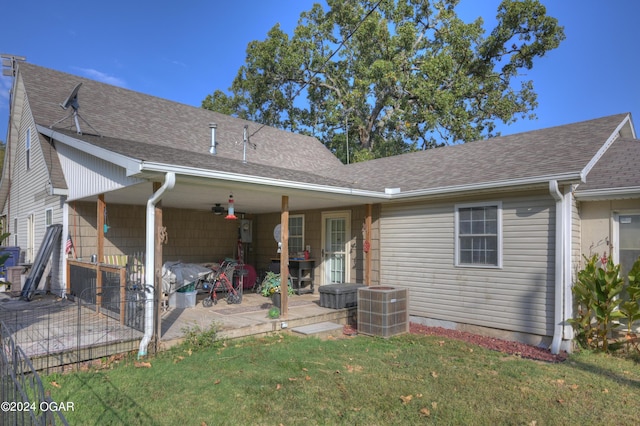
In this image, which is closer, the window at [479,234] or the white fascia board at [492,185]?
the white fascia board at [492,185]

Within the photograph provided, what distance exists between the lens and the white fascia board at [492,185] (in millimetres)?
6129

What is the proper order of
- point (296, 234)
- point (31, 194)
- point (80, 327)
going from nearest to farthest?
point (80, 327) → point (296, 234) → point (31, 194)

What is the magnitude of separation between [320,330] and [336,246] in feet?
11.0

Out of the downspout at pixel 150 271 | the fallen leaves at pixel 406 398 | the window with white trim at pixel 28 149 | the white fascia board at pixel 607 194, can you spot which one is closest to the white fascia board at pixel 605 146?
the white fascia board at pixel 607 194

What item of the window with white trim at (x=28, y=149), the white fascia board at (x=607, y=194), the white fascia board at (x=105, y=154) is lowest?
the white fascia board at (x=607, y=194)

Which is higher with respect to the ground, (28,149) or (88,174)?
(28,149)

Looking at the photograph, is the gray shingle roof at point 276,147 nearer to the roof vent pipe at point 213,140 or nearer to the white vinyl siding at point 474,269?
the roof vent pipe at point 213,140

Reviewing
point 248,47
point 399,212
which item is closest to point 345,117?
point 248,47

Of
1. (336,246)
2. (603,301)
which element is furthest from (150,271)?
(603,301)

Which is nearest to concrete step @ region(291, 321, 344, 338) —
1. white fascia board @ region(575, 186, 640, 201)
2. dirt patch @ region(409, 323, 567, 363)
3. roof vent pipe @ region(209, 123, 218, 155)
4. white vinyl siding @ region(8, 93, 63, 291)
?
dirt patch @ region(409, 323, 567, 363)

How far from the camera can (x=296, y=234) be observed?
1144 centimetres

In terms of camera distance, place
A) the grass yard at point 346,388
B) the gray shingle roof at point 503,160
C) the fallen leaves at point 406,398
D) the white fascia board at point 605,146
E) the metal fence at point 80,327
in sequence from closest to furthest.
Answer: the grass yard at point 346,388 < the fallen leaves at point 406,398 < the metal fence at point 80,327 < the white fascia board at point 605,146 < the gray shingle roof at point 503,160

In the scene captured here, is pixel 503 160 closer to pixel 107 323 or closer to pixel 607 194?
pixel 607 194

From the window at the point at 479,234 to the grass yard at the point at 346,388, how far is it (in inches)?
71.6
